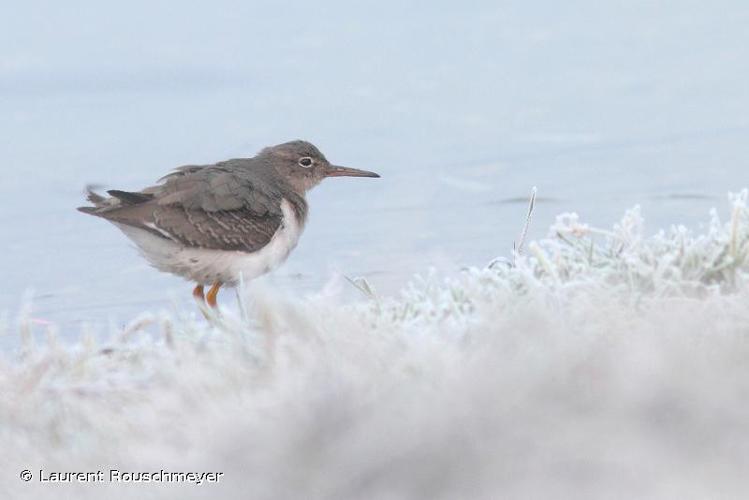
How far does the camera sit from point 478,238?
31.9 feet

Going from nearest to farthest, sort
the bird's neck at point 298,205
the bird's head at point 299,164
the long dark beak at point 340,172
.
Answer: the bird's neck at point 298,205
the bird's head at point 299,164
the long dark beak at point 340,172

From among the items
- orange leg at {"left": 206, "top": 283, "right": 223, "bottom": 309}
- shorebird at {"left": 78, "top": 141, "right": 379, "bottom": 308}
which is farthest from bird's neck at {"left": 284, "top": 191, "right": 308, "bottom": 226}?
orange leg at {"left": 206, "top": 283, "right": 223, "bottom": 309}

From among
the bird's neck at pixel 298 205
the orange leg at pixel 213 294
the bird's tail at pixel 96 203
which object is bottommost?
the orange leg at pixel 213 294

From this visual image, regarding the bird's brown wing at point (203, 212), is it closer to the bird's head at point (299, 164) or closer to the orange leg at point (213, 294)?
the orange leg at point (213, 294)

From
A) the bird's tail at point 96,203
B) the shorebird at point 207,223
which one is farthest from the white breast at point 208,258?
the bird's tail at point 96,203

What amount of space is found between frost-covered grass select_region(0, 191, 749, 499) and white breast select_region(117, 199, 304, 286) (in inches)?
129

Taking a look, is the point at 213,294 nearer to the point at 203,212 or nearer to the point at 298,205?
the point at 203,212

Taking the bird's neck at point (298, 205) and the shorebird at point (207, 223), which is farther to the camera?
the bird's neck at point (298, 205)

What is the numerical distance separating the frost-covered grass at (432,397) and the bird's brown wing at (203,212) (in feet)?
10.6

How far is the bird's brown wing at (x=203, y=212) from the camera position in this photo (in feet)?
24.3

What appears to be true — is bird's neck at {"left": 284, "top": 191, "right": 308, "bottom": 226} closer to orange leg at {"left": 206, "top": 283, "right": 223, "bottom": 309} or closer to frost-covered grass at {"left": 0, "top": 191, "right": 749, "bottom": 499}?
orange leg at {"left": 206, "top": 283, "right": 223, "bottom": 309}

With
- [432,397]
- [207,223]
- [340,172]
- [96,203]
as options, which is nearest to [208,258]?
[207,223]

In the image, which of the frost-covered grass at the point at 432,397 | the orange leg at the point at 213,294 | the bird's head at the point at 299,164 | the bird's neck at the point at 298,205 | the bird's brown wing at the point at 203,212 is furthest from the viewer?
the bird's head at the point at 299,164

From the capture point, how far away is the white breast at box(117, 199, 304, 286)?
7492mm
